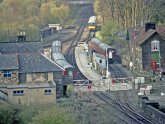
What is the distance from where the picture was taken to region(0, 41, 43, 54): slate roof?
40562mm

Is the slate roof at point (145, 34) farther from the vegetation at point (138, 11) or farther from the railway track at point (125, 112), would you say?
the vegetation at point (138, 11)

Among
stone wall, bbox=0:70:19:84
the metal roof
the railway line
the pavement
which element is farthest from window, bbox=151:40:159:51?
stone wall, bbox=0:70:19:84

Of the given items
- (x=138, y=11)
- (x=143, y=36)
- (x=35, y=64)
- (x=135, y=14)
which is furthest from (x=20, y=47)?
(x=138, y=11)

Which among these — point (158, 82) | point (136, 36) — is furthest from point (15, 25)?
point (158, 82)

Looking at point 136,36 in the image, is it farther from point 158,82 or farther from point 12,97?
point 12,97

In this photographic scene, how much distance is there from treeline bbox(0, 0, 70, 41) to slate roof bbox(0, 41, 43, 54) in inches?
741

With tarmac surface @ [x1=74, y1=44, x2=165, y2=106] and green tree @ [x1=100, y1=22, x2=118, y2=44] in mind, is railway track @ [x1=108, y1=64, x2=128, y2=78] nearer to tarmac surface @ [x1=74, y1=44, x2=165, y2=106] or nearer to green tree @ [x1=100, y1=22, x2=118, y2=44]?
tarmac surface @ [x1=74, y1=44, x2=165, y2=106]

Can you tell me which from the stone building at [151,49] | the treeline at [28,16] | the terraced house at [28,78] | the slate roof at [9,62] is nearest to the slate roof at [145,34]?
the stone building at [151,49]

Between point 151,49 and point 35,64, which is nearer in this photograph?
point 35,64

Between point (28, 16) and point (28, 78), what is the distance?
41662mm

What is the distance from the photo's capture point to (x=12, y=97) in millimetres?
33375

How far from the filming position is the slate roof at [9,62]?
34719mm

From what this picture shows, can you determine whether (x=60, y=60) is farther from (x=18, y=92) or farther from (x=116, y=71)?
(x=18, y=92)

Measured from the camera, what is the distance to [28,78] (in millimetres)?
34938
